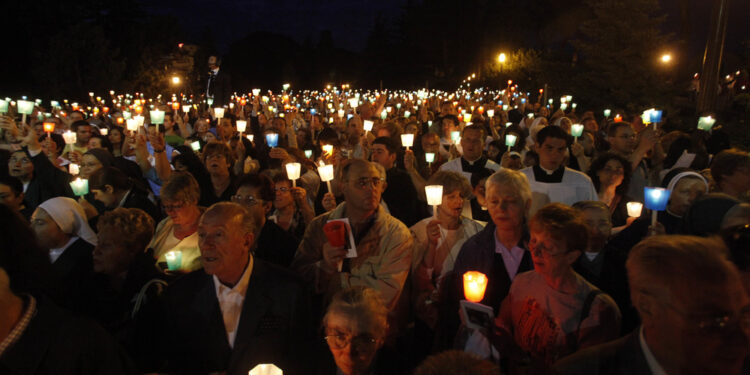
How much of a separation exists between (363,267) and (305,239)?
1.93 feet

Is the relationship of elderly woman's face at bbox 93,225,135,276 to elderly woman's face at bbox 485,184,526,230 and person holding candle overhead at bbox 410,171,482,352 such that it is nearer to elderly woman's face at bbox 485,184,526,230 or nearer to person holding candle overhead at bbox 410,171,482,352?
person holding candle overhead at bbox 410,171,482,352

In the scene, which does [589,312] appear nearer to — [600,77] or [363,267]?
[363,267]

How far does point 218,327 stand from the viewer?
8.86ft

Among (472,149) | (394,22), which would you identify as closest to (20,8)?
(472,149)

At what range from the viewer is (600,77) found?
19281mm

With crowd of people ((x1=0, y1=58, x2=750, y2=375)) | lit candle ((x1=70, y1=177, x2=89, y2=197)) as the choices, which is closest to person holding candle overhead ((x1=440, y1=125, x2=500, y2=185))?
crowd of people ((x1=0, y1=58, x2=750, y2=375))

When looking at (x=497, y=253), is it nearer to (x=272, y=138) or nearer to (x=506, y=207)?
(x=506, y=207)

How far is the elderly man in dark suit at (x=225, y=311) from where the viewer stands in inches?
105

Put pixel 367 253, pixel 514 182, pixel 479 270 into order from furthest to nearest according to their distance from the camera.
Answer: pixel 367 253 < pixel 514 182 < pixel 479 270

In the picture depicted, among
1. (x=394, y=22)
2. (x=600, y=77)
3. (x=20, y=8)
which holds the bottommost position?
(x=600, y=77)

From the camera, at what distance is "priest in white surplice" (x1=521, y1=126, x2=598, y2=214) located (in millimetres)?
4359

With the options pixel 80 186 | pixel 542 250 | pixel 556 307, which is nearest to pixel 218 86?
pixel 80 186

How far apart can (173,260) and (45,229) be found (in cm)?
110

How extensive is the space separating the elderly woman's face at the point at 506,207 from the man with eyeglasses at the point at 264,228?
1.69m
